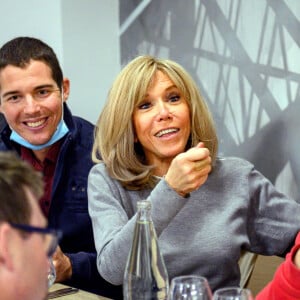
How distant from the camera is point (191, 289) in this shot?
3.69 ft

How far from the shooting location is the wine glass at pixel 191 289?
1.12 meters

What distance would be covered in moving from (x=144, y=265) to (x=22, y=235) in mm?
586

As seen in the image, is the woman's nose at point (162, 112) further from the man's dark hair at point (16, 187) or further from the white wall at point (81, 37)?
the white wall at point (81, 37)

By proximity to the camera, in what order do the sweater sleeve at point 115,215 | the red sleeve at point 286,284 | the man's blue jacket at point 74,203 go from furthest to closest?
the man's blue jacket at point 74,203
the sweater sleeve at point 115,215
the red sleeve at point 286,284

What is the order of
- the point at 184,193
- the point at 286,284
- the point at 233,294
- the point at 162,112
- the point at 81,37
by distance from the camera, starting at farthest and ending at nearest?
the point at 81,37, the point at 162,112, the point at 184,193, the point at 286,284, the point at 233,294

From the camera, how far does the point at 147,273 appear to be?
1334mm

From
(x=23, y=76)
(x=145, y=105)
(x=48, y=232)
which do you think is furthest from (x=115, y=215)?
(x=48, y=232)

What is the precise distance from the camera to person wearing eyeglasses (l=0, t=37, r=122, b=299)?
2.16m

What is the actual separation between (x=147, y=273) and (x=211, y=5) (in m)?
1.46

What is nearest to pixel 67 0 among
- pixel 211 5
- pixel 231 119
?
pixel 211 5

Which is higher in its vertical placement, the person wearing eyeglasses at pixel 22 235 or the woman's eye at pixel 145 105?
the woman's eye at pixel 145 105

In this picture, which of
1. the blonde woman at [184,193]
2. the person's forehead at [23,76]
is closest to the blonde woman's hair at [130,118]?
the blonde woman at [184,193]

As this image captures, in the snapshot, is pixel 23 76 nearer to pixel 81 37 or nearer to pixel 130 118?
pixel 130 118

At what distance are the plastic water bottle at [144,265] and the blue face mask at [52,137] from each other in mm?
1005
